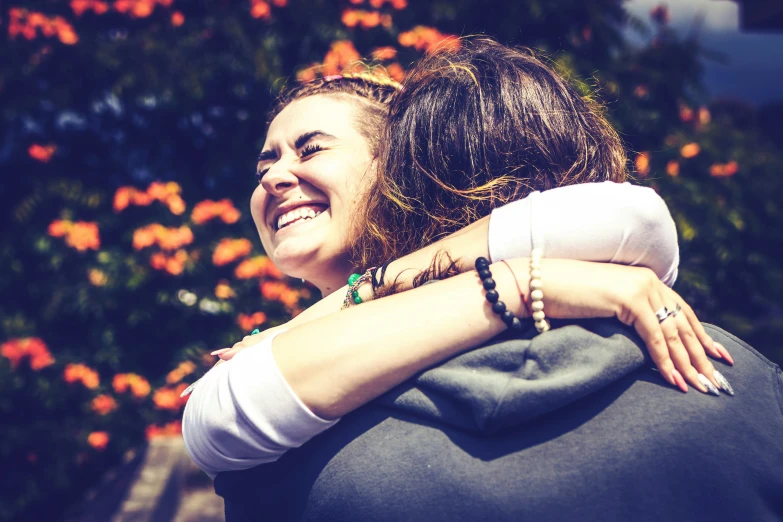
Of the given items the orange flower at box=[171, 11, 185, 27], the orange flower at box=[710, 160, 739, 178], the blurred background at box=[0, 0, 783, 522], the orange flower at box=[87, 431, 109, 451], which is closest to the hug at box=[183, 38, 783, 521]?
the blurred background at box=[0, 0, 783, 522]

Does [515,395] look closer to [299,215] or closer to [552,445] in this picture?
[552,445]

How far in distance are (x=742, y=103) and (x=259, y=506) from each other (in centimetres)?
660

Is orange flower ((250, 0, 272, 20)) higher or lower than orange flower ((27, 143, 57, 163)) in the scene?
higher

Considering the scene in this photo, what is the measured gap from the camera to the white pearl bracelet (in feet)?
3.31

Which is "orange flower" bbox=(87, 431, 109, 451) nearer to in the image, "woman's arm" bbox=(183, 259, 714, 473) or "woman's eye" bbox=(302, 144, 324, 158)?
"woman's eye" bbox=(302, 144, 324, 158)

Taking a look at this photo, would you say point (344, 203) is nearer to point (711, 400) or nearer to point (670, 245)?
point (670, 245)

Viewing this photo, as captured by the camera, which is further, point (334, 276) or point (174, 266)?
point (174, 266)

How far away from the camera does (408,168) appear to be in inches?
53.3

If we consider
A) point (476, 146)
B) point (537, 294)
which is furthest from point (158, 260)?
point (537, 294)

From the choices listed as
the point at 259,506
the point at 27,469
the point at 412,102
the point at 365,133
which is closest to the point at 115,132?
the point at 27,469

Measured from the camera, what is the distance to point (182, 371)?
388 cm

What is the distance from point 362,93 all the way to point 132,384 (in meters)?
3.00

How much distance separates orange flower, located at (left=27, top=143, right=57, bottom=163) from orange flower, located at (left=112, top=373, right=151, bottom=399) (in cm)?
160

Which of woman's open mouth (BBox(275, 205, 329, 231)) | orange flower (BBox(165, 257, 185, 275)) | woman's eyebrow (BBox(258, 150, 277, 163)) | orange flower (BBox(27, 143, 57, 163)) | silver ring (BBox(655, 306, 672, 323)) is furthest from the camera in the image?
orange flower (BBox(27, 143, 57, 163))
